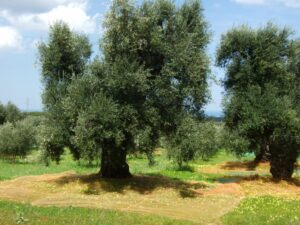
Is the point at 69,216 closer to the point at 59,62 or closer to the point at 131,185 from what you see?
the point at 131,185

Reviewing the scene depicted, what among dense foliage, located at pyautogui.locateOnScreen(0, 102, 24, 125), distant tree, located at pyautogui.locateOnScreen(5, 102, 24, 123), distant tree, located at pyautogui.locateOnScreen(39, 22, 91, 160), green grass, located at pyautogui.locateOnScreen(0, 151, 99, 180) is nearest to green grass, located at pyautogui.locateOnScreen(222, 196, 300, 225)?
distant tree, located at pyautogui.locateOnScreen(39, 22, 91, 160)

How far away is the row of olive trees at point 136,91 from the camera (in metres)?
30.4

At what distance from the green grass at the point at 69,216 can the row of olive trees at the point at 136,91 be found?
6.39 metres

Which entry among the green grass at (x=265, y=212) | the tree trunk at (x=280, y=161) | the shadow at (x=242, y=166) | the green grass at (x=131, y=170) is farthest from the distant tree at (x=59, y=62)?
the shadow at (x=242, y=166)

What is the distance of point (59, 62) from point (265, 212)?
18.6 metres

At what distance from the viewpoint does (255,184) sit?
38938mm

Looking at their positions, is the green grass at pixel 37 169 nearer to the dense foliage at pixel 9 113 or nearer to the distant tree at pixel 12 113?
the dense foliage at pixel 9 113

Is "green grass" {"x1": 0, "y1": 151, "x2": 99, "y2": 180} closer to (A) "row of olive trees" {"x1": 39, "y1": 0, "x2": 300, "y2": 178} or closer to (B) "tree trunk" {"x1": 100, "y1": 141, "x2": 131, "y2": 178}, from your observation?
(B) "tree trunk" {"x1": 100, "y1": 141, "x2": 131, "y2": 178}

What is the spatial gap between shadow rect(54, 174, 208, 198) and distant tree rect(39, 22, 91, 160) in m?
2.08

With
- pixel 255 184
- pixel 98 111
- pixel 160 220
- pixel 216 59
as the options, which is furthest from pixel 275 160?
pixel 160 220

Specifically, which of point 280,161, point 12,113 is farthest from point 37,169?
point 12,113

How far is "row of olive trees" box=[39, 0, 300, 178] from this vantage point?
3042 cm

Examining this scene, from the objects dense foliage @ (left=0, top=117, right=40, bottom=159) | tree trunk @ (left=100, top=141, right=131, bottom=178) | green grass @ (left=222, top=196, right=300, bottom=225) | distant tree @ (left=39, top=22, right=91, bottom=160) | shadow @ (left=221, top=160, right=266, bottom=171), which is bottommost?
green grass @ (left=222, top=196, right=300, bottom=225)

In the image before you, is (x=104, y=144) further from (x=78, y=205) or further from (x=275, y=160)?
(x=275, y=160)
